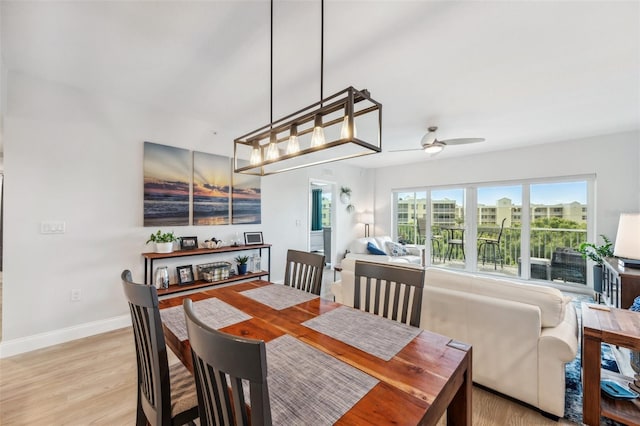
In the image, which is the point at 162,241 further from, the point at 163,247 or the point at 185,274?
the point at 185,274

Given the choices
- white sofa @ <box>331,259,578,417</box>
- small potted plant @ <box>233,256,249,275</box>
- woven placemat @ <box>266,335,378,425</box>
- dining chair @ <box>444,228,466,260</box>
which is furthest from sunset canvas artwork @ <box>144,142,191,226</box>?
dining chair @ <box>444,228,466,260</box>

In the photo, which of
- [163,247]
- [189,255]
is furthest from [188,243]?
[163,247]

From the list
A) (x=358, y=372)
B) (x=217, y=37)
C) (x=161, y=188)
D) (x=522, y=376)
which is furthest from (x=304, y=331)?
(x=161, y=188)

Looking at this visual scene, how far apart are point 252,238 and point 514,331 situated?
3365 mm

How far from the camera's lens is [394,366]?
104 cm

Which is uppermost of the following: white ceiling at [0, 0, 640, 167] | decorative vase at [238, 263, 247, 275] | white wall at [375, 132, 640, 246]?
white ceiling at [0, 0, 640, 167]

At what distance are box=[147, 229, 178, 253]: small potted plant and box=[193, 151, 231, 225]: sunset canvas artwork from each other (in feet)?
1.44

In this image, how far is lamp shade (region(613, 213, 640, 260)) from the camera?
2.63 metres

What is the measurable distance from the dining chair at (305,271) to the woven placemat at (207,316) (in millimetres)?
645

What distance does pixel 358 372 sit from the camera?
3.27ft

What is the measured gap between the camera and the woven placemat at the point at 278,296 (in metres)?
1.76

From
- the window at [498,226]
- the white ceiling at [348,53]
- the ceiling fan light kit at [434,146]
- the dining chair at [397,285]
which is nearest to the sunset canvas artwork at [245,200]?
the white ceiling at [348,53]

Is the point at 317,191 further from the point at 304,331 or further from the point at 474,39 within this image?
the point at 304,331

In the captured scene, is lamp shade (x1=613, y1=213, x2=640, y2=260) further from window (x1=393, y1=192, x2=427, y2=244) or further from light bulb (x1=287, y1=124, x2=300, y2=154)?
window (x1=393, y1=192, x2=427, y2=244)
